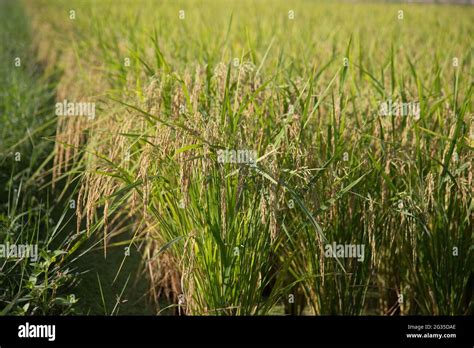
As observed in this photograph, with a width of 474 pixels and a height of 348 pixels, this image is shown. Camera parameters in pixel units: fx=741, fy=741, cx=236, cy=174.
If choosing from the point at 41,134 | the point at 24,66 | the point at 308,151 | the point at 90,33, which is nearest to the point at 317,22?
the point at 90,33

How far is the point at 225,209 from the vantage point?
241 cm

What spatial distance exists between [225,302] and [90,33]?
4374 mm

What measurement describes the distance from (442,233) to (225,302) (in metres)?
0.85

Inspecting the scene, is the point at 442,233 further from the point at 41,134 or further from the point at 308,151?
the point at 41,134

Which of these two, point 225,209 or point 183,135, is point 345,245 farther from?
point 183,135

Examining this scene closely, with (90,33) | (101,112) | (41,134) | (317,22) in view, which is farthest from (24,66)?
(101,112)
